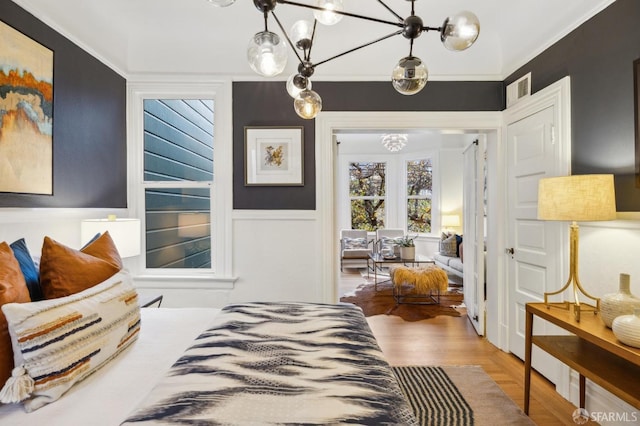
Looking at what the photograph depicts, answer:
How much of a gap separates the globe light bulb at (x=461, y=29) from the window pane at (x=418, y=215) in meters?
6.22

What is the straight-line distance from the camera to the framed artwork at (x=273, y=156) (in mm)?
3055

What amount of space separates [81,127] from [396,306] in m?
3.91

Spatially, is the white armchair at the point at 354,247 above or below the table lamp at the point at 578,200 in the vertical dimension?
below

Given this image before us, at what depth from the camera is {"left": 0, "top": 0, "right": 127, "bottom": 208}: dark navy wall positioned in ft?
6.70

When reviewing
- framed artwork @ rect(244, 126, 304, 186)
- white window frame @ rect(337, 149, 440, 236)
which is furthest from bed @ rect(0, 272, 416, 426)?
white window frame @ rect(337, 149, 440, 236)

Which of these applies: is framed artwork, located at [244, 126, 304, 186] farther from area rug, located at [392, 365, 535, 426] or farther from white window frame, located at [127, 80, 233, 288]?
area rug, located at [392, 365, 535, 426]

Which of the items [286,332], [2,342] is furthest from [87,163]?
[286,332]

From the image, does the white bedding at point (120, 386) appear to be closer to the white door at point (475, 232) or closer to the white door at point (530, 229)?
the white door at point (530, 229)

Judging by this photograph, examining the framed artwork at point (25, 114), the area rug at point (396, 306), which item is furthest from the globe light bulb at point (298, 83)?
the area rug at point (396, 306)

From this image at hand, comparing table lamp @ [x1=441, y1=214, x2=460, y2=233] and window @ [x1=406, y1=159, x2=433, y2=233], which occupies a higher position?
window @ [x1=406, y1=159, x2=433, y2=233]

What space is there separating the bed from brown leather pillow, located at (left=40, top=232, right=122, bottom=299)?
96 mm

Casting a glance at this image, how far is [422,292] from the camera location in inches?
170

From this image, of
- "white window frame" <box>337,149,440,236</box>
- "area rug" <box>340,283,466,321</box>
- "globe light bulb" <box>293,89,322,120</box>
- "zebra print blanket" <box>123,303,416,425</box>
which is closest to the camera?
"zebra print blanket" <box>123,303,416,425</box>

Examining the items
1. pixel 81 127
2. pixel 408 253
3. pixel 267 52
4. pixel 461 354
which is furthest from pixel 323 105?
pixel 408 253
